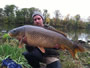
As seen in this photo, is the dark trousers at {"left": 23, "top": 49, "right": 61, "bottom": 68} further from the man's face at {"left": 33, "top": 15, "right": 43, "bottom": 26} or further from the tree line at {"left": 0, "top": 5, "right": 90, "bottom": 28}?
the tree line at {"left": 0, "top": 5, "right": 90, "bottom": 28}

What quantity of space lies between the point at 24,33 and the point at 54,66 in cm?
121

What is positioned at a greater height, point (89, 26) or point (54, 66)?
point (54, 66)

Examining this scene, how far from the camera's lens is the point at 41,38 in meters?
2.63

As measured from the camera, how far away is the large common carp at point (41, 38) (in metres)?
2.61

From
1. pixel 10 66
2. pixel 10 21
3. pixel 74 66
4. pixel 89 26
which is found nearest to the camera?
pixel 10 66

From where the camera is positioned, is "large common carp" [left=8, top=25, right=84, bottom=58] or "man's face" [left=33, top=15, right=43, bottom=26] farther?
"man's face" [left=33, top=15, right=43, bottom=26]

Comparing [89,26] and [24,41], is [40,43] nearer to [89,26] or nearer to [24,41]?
[24,41]

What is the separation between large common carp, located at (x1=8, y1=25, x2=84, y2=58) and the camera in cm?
261

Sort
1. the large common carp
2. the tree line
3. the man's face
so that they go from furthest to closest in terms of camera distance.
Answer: the tree line
the man's face
the large common carp

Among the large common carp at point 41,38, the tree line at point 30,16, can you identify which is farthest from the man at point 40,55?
the tree line at point 30,16

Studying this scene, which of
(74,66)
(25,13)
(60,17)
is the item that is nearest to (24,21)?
(25,13)

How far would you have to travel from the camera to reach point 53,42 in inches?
107

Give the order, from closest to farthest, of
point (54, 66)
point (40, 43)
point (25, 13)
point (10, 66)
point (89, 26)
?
1. point (40, 43)
2. point (10, 66)
3. point (54, 66)
4. point (25, 13)
5. point (89, 26)

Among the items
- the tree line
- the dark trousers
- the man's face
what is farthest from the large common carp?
the tree line
